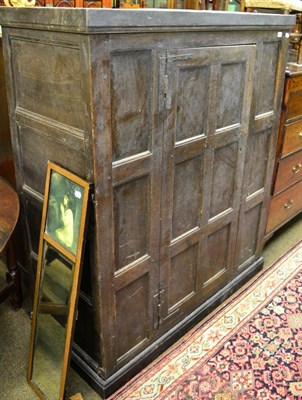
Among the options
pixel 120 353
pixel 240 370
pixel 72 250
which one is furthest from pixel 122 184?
pixel 240 370

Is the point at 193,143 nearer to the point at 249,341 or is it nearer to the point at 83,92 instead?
the point at 83,92

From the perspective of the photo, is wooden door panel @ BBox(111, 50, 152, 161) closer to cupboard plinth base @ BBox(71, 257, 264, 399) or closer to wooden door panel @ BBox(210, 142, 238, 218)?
wooden door panel @ BBox(210, 142, 238, 218)

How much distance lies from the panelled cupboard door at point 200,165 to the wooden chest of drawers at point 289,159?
1.62 feet

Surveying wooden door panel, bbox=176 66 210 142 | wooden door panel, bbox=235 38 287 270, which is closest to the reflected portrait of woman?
wooden door panel, bbox=176 66 210 142

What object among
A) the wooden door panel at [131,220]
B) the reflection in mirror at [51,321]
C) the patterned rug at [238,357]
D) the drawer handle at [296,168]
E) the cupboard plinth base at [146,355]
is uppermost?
the wooden door panel at [131,220]

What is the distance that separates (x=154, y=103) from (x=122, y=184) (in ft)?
1.04

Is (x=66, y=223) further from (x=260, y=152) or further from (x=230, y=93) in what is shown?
(x=260, y=152)

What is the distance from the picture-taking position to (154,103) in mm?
1473

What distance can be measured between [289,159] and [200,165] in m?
1.04

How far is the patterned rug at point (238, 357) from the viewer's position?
1.77 m

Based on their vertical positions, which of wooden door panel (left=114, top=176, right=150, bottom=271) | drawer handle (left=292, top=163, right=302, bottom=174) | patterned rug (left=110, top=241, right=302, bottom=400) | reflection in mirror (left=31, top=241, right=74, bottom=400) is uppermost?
wooden door panel (left=114, top=176, right=150, bottom=271)

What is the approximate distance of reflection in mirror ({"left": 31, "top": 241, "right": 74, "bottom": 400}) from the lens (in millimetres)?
1648

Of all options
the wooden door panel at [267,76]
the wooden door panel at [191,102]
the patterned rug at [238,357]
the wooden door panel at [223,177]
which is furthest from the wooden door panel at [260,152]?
the wooden door panel at [191,102]

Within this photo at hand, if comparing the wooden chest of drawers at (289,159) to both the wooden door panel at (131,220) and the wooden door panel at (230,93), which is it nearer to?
the wooden door panel at (230,93)
